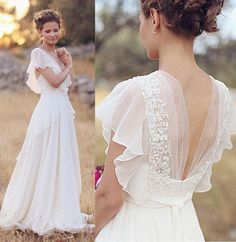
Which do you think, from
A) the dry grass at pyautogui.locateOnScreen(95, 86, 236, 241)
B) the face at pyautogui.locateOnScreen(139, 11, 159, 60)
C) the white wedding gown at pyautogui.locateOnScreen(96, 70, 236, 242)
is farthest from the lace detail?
the dry grass at pyautogui.locateOnScreen(95, 86, 236, 241)

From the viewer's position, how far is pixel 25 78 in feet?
6.93

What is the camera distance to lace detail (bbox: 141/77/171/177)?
1.51m

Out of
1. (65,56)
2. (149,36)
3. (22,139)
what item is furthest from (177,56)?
(22,139)

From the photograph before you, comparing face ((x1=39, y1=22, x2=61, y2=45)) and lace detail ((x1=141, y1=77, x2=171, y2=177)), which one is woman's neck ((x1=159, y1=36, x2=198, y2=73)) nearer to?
lace detail ((x1=141, y1=77, x2=171, y2=177))

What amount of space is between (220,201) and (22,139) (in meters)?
2.05

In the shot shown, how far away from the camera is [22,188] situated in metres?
2.11

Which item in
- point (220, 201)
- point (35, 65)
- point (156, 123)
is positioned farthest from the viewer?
point (220, 201)

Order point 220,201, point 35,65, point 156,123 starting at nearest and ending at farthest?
1. point 156,123
2. point 35,65
3. point 220,201

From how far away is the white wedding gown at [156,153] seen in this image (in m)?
1.51

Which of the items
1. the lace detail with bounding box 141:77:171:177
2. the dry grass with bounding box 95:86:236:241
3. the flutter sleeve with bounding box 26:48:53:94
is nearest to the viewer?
the lace detail with bounding box 141:77:171:177

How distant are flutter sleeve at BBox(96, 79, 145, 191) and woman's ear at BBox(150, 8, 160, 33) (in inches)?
6.4

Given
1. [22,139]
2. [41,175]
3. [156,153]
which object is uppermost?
[156,153]

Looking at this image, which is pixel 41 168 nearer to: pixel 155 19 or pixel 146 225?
pixel 146 225

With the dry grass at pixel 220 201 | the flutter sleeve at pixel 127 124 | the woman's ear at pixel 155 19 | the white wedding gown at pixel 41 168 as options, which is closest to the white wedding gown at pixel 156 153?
the flutter sleeve at pixel 127 124
